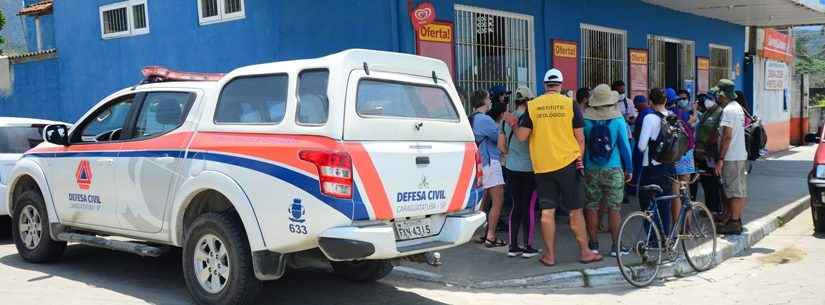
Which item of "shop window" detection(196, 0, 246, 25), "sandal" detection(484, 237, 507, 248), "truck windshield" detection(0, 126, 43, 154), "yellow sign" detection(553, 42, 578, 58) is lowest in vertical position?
"sandal" detection(484, 237, 507, 248)

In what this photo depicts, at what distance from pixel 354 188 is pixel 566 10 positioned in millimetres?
7736

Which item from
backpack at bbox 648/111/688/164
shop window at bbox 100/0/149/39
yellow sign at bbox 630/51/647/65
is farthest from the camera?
yellow sign at bbox 630/51/647/65

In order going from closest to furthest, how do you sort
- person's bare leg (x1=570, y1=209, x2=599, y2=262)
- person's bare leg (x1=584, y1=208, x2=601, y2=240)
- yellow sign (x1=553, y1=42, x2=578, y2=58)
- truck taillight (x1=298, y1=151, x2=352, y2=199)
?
truck taillight (x1=298, y1=151, x2=352, y2=199) → person's bare leg (x1=570, y1=209, x2=599, y2=262) → person's bare leg (x1=584, y1=208, x2=601, y2=240) → yellow sign (x1=553, y1=42, x2=578, y2=58)

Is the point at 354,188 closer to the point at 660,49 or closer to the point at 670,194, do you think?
the point at 670,194

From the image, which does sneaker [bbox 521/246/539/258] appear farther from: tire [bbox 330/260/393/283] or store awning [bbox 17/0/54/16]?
store awning [bbox 17/0/54/16]

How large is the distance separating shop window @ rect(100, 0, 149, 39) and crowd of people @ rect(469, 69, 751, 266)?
7.09m

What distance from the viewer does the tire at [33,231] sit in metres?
6.93

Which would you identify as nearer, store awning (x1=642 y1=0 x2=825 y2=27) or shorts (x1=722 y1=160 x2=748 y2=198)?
shorts (x1=722 y1=160 x2=748 y2=198)

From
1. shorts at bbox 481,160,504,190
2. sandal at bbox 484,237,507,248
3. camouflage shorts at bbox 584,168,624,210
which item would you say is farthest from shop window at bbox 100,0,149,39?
camouflage shorts at bbox 584,168,624,210

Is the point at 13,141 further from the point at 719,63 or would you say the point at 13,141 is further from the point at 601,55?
the point at 719,63

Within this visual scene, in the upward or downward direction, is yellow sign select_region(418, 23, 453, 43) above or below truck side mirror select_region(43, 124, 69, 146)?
above

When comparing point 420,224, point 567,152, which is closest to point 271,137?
point 420,224

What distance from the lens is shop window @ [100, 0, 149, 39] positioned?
12.2 m

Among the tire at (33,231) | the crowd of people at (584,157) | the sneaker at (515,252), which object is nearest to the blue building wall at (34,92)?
the tire at (33,231)
